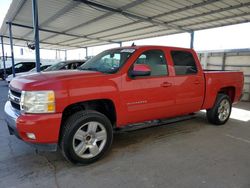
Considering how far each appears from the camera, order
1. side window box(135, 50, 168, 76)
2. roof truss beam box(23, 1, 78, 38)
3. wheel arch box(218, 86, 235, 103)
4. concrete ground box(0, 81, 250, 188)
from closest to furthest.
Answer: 1. concrete ground box(0, 81, 250, 188)
2. side window box(135, 50, 168, 76)
3. wheel arch box(218, 86, 235, 103)
4. roof truss beam box(23, 1, 78, 38)

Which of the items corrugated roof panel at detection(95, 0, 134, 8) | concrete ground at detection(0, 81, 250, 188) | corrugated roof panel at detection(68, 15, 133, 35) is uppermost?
corrugated roof panel at detection(95, 0, 134, 8)

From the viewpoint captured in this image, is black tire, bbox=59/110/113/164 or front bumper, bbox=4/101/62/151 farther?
black tire, bbox=59/110/113/164

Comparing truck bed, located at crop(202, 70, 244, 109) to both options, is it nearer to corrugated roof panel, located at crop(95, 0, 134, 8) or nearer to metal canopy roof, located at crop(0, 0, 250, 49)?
metal canopy roof, located at crop(0, 0, 250, 49)

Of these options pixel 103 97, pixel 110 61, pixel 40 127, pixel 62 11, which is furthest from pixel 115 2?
pixel 40 127

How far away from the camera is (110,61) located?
13.2 ft

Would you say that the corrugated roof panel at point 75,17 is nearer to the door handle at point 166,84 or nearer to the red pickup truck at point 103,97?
the red pickup truck at point 103,97

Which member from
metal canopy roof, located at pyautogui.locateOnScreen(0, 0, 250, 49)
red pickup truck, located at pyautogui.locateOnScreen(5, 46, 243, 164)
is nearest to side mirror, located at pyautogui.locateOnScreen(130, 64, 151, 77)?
red pickup truck, located at pyautogui.locateOnScreen(5, 46, 243, 164)

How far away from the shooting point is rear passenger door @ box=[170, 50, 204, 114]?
429 centimetres

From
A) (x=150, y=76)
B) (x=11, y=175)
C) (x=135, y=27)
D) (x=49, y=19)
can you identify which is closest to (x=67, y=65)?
(x=49, y=19)

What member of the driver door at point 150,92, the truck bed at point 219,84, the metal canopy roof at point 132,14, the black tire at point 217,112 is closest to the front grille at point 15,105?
the driver door at point 150,92

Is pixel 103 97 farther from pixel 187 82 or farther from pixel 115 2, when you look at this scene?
pixel 115 2

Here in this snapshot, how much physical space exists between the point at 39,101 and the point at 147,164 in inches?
73.9

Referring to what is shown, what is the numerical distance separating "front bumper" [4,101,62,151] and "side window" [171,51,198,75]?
8.57 ft

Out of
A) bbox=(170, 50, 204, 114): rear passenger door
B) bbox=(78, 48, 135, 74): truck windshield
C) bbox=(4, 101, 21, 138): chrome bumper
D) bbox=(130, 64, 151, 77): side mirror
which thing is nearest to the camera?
bbox=(4, 101, 21, 138): chrome bumper
